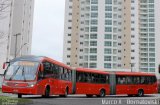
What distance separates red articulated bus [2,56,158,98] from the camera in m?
24.0

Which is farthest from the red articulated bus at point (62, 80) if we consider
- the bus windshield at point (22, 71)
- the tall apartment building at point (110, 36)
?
the tall apartment building at point (110, 36)

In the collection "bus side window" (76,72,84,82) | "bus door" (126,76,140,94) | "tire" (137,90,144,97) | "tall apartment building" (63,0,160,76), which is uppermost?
"tall apartment building" (63,0,160,76)

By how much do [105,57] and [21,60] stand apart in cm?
7908

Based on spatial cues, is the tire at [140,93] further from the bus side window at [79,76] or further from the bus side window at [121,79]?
the bus side window at [79,76]

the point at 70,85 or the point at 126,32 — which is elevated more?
the point at 126,32

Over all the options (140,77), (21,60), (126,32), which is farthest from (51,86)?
(126,32)

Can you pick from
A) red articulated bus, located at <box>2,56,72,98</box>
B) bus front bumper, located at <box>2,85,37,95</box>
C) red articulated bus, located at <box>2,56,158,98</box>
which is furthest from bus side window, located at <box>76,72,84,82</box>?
bus front bumper, located at <box>2,85,37,95</box>

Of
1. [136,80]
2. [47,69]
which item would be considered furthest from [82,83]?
[47,69]

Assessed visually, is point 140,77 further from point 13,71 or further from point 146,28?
point 146,28

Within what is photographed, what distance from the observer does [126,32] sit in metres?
107

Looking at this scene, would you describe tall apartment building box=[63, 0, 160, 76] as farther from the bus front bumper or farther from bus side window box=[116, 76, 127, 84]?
the bus front bumper

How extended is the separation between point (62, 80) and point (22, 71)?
19.7 ft

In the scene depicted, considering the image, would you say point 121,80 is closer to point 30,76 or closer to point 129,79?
point 129,79

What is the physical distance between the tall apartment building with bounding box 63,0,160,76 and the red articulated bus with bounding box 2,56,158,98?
61135 mm
